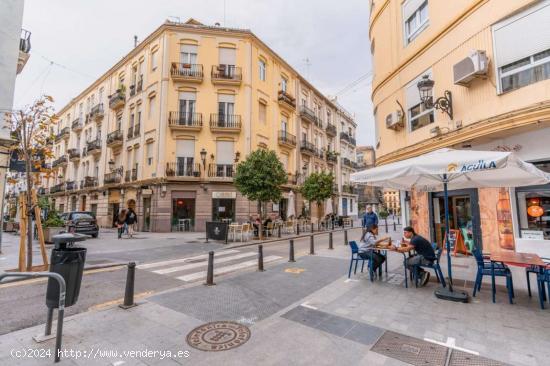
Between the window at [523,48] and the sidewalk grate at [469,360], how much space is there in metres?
6.80

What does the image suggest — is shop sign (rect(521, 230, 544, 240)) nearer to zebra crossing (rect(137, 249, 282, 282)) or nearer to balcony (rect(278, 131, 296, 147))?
zebra crossing (rect(137, 249, 282, 282))

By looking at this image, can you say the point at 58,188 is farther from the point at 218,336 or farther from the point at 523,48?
the point at 523,48

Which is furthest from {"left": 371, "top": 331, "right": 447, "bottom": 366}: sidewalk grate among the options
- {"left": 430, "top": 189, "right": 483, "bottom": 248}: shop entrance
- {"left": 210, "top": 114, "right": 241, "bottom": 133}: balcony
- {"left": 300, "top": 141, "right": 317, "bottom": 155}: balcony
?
{"left": 300, "top": 141, "right": 317, "bottom": 155}: balcony

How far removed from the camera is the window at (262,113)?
23.7m

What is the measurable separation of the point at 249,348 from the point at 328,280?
3593 mm

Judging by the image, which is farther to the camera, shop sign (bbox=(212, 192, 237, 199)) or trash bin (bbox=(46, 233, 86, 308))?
shop sign (bbox=(212, 192, 237, 199))

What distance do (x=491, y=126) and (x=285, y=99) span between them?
20171 mm

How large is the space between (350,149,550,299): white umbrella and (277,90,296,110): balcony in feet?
64.9

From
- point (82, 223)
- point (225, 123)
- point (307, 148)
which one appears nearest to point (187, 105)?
point (225, 123)

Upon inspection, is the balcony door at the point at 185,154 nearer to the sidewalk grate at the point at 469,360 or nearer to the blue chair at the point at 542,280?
the blue chair at the point at 542,280

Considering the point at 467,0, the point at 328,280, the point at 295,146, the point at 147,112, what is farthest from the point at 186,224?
the point at 467,0

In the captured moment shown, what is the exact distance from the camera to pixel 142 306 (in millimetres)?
4809

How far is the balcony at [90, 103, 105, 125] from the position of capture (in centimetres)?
2797

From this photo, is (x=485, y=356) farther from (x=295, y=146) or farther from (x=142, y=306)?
(x=295, y=146)
